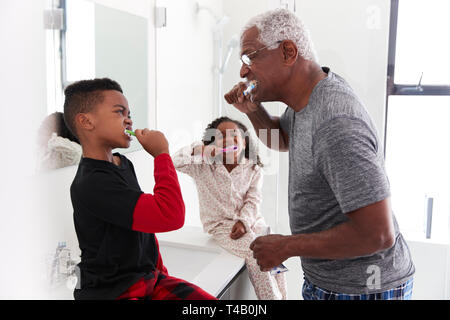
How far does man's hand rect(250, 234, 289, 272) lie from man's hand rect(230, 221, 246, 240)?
404 mm

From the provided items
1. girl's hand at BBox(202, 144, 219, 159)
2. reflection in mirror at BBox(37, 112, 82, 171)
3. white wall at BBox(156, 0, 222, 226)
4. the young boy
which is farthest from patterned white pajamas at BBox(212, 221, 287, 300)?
reflection in mirror at BBox(37, 112, 82, 171)

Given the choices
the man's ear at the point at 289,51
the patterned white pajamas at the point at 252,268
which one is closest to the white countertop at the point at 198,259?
the patterned white pajamas at the point at 252,268

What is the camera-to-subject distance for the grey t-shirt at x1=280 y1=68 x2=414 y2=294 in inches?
30.0

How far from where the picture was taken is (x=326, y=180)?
879mm

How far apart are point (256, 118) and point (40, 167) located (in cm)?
63

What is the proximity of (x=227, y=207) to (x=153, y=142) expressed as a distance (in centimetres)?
47

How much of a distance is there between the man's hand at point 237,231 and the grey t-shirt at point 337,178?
332mm

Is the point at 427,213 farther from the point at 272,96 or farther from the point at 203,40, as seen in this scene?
the point at 203,40

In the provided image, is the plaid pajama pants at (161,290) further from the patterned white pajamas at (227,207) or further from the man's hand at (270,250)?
the patterned white pajamas at (227,207)

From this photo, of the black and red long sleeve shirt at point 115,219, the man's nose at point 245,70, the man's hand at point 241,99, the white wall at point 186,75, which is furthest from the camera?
the white wall at point 186,75

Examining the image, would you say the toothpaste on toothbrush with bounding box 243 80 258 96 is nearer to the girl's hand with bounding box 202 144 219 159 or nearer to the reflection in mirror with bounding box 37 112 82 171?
the girl's hand with bounding box 202 144 219 159

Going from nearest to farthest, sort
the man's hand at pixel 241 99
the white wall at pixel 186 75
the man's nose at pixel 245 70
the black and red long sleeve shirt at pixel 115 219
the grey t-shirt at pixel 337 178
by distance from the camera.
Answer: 1. the grey t-shirt at pixel 337 178
2. the black and red long sleeve shirt at pixel 115 219
3. the man's nose at pixel 245 70
4. the man's hand at pixel 241 99
5. the white wall at pixel 186 75

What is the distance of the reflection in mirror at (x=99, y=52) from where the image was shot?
A: 922 millimetres
